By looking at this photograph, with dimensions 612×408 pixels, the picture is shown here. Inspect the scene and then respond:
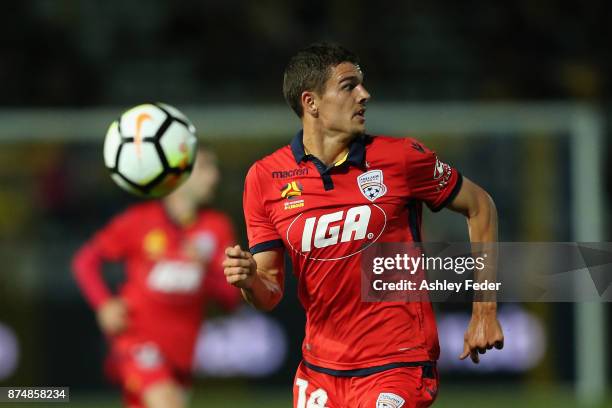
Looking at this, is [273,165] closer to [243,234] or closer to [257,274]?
[257,274]

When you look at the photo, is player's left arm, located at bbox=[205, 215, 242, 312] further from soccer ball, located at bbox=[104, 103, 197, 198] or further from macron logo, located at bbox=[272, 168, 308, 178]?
macron logo, located at bbox=[272, 168, 308, 178]

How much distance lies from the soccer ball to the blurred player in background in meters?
1.04

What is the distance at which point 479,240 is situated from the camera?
4.85 metres

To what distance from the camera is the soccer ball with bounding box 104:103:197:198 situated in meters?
5.89

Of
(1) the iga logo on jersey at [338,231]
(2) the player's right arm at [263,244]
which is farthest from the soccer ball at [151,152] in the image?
(1) the iga logo on jersey at [338,231]

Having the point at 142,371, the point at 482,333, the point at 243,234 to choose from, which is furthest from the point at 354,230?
the point at 243,234

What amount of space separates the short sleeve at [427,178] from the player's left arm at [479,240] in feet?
0.21

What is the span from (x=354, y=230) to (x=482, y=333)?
0.68 m

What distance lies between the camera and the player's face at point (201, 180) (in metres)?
7.98

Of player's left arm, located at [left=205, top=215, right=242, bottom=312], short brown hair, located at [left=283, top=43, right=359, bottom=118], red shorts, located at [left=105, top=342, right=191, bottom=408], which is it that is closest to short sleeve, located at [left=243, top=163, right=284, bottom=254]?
short brown hair, located at [left=283, top=43, right=359, bottom=118]

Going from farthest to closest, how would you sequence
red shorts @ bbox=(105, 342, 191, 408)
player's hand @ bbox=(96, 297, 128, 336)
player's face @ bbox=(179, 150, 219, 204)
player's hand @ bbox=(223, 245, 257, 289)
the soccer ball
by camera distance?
1. player's face @ bbox=(179, 150, 219, 204)
2. red shorts @ bbox=(105, 342, 191, 408)
3. player's hand @ bbox=(96, 297, 128, 336)
4. the soccer ball
5. player's hand @ bbox=(223, 245, 257, 289)

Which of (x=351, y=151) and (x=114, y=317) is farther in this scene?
(x=114, y=317)

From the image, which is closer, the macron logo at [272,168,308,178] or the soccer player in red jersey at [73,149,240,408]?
the macron logo at [272,168,308,178]

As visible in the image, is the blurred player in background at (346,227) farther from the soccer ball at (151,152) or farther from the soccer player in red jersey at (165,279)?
the soccer player in red jersey at (165,279)
